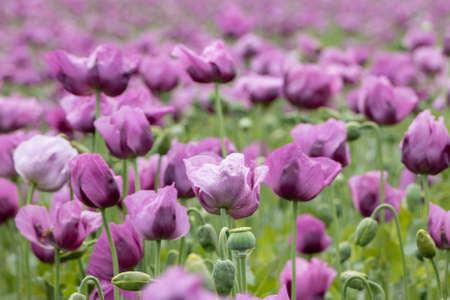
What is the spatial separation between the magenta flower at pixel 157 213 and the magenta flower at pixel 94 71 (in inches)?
16.9

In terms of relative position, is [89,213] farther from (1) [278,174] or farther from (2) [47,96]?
(2) [47,96]

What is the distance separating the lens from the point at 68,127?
5.67 ft

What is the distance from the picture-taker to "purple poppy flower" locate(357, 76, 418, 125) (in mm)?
1563

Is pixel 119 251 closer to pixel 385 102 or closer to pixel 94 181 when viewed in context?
pixel 94 181

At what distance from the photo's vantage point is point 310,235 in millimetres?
1534

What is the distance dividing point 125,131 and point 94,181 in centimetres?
18

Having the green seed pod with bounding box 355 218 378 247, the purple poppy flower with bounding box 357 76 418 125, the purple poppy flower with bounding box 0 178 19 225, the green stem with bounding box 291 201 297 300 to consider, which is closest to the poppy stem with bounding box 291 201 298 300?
the green stem with bounding box 291 201 297 300

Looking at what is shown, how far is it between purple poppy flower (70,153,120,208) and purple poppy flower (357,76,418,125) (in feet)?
2.65

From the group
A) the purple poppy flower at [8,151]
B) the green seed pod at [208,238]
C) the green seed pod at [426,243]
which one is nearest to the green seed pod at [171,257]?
the green seed pod at [208,238]

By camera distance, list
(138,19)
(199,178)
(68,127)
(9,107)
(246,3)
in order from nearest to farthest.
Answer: (199,178) < (68,127) < (9,107) < (138,19) < (246,3)

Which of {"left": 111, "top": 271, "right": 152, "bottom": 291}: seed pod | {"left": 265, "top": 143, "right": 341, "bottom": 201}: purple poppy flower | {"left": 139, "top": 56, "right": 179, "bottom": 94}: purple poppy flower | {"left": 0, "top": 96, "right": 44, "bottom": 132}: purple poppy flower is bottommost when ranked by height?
{"left": 111, "top": 271, "right": 152, "bottom": 291}: seed pod

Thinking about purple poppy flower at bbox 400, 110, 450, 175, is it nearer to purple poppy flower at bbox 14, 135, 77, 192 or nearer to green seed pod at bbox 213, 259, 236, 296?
green seed pod at bbox 213, 259, 236, 296

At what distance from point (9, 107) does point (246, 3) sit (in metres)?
7.60

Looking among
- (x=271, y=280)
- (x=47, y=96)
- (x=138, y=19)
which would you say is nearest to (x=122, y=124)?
(x=271, y=280)
